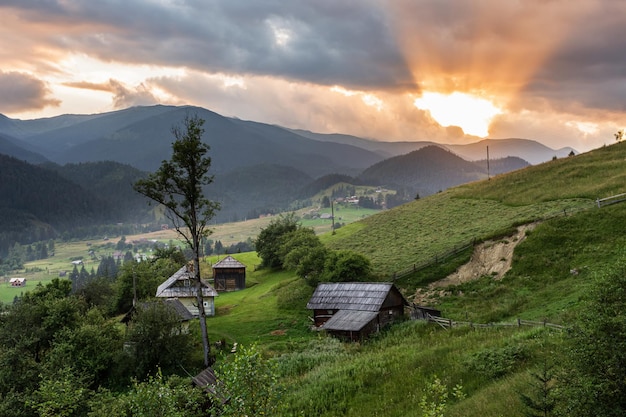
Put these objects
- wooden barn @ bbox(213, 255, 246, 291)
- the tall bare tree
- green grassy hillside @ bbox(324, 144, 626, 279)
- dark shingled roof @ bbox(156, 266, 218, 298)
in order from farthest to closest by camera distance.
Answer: wooden barn @ bbox(213, 255, 246, 291) → green grassy hillside @ bbox(324, 144, 626, 279) → dark shingled roof @ bbox(156, 266, 218, 298) → the tall bare tree

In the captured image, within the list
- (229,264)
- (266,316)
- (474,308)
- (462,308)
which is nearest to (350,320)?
(462,308)

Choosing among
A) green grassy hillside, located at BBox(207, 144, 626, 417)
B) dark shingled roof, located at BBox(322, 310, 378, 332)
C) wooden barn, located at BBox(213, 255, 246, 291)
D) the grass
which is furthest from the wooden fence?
wooden barn, located at BBox(213, 255, 246, 291)

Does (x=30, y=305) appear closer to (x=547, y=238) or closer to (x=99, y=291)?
(x=99, y=291)

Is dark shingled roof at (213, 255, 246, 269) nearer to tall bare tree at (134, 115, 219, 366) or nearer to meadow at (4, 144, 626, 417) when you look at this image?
meadow at (4, 144, 626, 417)

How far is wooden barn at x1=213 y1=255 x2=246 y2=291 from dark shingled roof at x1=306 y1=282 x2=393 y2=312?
115 ft

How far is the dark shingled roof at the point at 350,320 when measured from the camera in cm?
4081

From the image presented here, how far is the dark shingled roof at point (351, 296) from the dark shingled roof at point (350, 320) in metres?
0.67

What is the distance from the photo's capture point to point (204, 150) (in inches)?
1545

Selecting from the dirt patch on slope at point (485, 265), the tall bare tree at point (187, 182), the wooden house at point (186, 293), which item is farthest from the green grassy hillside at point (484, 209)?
the tall bare tree at point (187, 182)

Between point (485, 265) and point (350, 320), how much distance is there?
57.4ft

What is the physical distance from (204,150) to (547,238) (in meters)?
36.3

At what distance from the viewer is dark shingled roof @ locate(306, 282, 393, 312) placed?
43.4 m

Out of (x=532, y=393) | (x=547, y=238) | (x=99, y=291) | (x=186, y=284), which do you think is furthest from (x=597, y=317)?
(x=99, y=291)

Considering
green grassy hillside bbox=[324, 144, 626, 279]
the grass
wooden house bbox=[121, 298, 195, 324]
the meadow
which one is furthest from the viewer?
green grassy hillside bbox=[324, 144, 626, 279]
